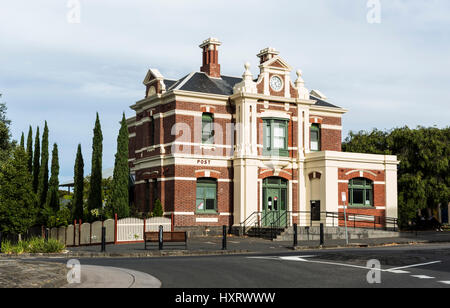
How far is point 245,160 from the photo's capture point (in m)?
35.5

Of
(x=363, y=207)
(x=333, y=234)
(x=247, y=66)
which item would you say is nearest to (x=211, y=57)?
(x=247, y=66)

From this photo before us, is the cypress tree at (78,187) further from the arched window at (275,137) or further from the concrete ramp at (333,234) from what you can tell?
the concrete ramp at (333,234)

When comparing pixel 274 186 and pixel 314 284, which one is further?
pixel 274 186

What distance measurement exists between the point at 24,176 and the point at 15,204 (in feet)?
6.16

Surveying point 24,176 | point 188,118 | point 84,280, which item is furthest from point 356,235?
point 84,280

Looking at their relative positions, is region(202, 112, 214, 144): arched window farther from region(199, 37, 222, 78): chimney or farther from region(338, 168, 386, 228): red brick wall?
region(338, 168, 386, 228): red brick wall

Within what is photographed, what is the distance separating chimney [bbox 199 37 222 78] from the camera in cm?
4000

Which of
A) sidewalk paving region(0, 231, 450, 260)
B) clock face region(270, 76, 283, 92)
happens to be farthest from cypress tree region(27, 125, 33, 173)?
clock face region(270, 76, 283, 92)

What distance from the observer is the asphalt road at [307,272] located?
12.3 metres

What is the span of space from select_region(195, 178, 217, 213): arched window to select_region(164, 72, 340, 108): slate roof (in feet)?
18.5

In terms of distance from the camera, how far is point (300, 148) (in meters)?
37.8

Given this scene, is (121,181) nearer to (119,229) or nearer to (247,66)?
(119,229)

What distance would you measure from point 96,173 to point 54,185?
7523 mm
